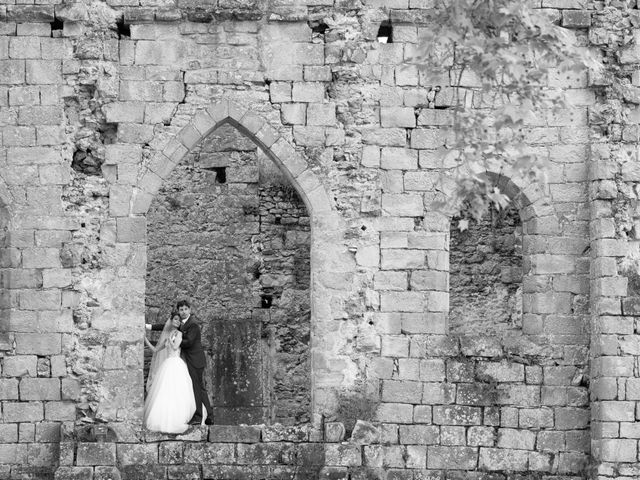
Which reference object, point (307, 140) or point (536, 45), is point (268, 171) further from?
point (536, 45)

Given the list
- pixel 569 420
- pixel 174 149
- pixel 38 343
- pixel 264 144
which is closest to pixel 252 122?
pixel 264 144

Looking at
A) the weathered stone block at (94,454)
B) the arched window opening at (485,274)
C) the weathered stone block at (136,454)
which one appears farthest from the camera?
the arched window opening at (485,274)

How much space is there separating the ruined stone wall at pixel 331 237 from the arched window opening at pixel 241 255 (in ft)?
12.5

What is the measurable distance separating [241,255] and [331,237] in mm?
4079

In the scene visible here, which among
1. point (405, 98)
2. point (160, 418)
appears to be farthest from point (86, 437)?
point (405, 98)

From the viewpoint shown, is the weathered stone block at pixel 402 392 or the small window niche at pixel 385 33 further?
the small window niche at pixel 385 33

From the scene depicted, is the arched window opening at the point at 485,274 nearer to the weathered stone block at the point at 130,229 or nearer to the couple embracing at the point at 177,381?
the couple embracing at the point at 177,381

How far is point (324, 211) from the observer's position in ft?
60.0

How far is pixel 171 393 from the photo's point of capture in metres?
18.1

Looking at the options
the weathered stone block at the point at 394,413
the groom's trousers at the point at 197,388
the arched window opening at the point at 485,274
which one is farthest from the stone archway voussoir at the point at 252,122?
the arched window opening at the point at 485,274

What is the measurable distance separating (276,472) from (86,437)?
1.84 m

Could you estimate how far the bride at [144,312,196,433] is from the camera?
1795 cm

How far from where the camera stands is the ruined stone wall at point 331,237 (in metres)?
18.0

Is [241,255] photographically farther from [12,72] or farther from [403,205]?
[12,72]
